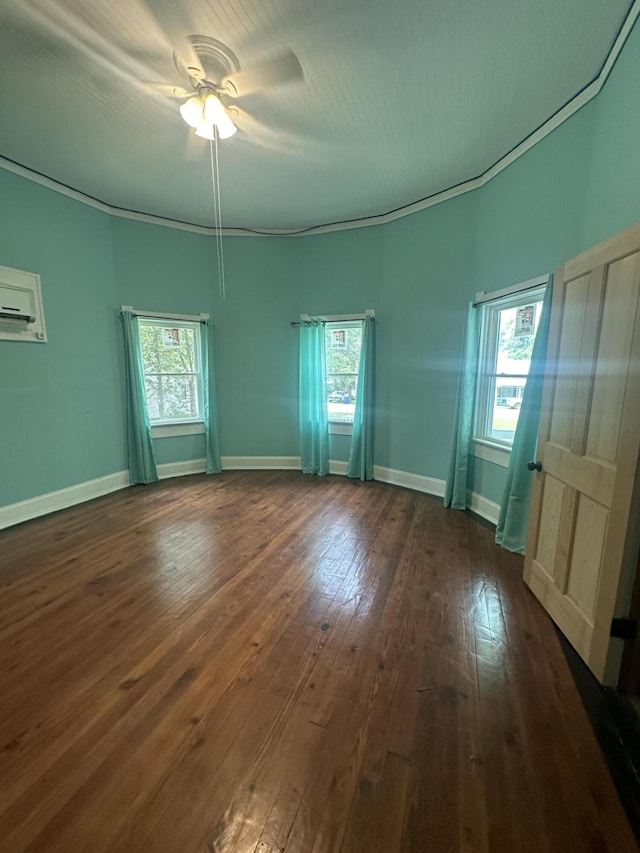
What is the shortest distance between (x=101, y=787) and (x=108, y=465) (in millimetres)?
3509

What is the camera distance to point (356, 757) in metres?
1.27

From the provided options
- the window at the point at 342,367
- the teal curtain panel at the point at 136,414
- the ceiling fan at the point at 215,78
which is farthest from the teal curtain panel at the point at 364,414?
the teal curtain panel at the point at 136,414

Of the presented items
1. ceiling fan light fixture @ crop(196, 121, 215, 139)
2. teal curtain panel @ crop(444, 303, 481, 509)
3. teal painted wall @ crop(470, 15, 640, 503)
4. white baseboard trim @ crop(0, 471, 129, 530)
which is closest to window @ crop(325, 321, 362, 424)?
teal curtain panel @ crop(444, 303, 481, 509)

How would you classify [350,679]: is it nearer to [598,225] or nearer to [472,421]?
[472,421]

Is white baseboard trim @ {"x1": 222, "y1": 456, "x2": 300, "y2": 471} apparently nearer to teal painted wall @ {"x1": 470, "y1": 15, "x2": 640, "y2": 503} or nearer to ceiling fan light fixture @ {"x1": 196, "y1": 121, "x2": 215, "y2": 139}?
teal painted wall @ {"x1": 470, "y1": 15, "x2": 640, "y2": 503}

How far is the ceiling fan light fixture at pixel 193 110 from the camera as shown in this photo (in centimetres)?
219

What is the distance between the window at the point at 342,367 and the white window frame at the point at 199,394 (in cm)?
171

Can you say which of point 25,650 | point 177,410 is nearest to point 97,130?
point 177,410

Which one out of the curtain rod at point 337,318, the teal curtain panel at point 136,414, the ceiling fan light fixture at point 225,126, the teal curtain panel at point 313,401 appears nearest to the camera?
the ceiling fan light fixture at point 225,126

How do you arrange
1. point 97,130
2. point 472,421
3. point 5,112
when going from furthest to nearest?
point 472,421 → point 97,130 → point 5,112

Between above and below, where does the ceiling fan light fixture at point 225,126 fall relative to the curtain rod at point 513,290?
above

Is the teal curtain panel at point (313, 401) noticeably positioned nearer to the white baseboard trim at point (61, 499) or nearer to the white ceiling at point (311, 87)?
the white ceiling at point (311, 87)

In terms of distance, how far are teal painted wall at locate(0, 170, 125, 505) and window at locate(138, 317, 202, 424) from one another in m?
0.39

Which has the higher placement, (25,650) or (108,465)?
(108,465)
